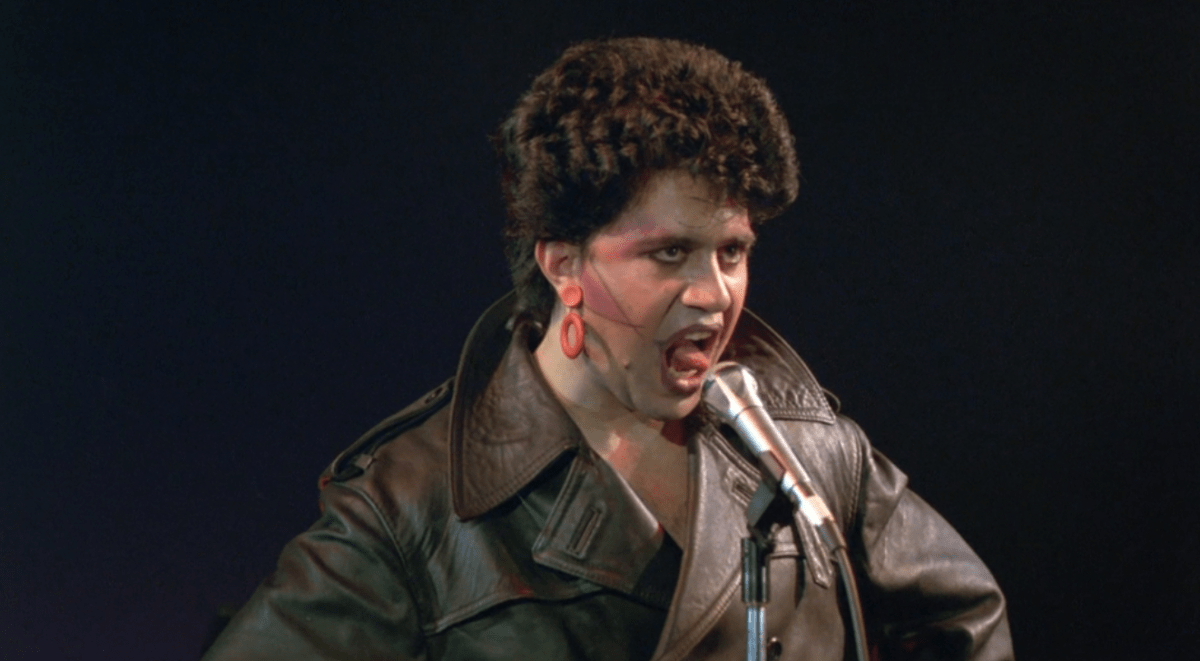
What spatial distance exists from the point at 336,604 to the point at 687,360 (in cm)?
61

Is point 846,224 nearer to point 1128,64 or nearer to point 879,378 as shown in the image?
point 879,378

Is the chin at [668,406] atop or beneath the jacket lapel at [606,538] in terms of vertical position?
atop

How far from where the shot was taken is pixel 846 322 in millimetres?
2803

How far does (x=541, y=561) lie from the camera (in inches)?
82.4

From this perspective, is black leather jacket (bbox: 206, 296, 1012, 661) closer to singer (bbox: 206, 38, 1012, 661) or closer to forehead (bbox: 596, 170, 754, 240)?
singer (bbox: 206, 38, 1012, 661)

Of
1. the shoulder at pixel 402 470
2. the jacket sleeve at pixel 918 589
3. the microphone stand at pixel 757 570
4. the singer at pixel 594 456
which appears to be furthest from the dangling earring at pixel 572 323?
the jacket sleeve at pixel 918 589

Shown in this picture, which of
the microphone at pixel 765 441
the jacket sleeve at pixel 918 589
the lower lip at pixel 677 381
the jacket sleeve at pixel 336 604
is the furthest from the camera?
the jacket sleeve at pixel 918 589

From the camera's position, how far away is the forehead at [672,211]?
203 centimetres

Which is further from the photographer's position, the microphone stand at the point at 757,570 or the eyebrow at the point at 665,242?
the eyebrow at the point at 665,242

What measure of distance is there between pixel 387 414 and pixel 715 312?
2.61ft

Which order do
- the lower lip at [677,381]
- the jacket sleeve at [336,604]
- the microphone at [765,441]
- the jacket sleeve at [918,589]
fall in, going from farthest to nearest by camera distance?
the jacket sleeve at [918,589] < the lower lip at [677,381] < the jacket sleeve at [336,604] < the microphone at [765,441]

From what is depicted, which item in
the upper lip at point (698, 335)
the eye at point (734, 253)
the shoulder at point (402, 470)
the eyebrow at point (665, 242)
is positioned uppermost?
the eyebrow at point (665, 242)

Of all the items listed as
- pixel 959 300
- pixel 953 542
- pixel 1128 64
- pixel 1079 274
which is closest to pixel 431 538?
pixel 953 542

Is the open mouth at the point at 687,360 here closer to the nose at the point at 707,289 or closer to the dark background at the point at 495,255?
the nose at the point at 707,289
